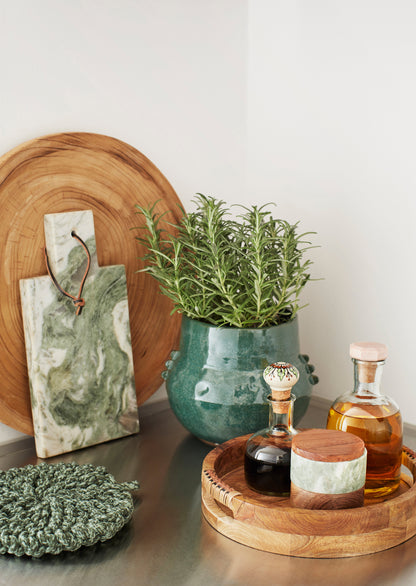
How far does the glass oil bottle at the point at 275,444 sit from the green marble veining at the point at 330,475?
59mm

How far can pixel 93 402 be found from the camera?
99cm

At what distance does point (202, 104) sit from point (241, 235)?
35 cm

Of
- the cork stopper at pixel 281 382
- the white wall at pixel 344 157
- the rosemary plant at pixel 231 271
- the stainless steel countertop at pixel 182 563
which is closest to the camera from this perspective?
the stainless steel countertop at pixel 182 563

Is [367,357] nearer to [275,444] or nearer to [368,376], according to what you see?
[368,376]

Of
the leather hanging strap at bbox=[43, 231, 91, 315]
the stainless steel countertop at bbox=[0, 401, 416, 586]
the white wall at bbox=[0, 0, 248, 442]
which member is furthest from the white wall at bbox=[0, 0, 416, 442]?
the stainless steel countertop at bbox=[0, 401, 416, 586]

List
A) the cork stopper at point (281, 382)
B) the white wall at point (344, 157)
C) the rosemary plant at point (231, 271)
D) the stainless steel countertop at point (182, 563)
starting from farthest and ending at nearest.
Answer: the white wall at point (344, 157)
the rosemary plant at point (231, 271)
the cork stopper at point (281, 382)
the stainless steel countertop at point (182, 563)

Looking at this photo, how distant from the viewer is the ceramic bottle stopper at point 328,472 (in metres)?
0.70

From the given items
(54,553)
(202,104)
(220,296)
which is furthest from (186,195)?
(54,553)

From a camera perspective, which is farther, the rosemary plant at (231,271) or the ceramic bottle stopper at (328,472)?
the rosemary plant at (231,271)

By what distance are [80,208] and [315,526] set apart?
1.89 feet

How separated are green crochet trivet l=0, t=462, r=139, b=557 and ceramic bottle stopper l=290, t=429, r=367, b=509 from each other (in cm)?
21

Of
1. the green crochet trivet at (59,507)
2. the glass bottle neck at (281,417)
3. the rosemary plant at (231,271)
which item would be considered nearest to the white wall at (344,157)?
the rosemary plant at (231,271)

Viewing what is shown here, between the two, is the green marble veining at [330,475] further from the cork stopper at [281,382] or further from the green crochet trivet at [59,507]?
the green crochet trivet at [59,507]

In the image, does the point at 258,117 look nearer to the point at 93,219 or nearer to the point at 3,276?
the point at 93,219
